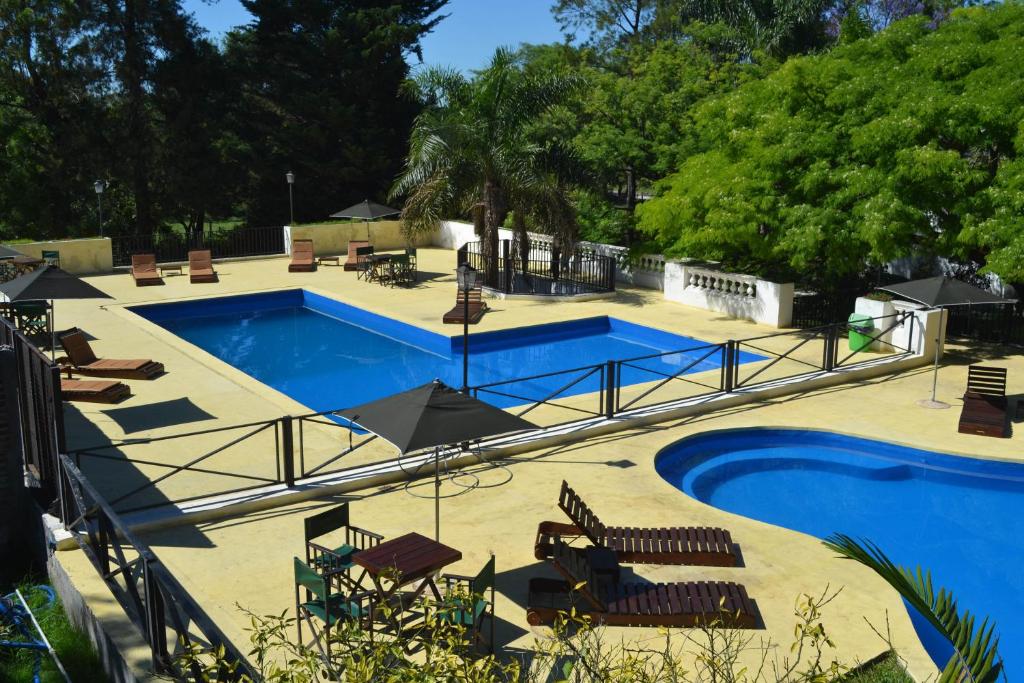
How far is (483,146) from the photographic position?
24312 millimetres

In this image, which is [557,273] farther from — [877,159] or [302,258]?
[877,159]

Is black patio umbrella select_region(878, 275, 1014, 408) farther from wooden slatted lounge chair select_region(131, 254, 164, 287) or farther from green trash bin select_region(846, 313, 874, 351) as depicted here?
wooden slatted lounge chair select_region(131, 254, 164, 287)

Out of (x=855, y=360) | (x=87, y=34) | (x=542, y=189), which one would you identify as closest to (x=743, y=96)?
(x=542, y=189)

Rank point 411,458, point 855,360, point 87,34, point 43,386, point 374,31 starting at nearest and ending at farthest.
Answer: point 43,386 → point 411,458 → point 855,360 → point 87,34 → point 374,31

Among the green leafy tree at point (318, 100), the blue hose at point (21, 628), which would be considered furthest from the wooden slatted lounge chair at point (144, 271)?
the blue hose at point (21, 628)

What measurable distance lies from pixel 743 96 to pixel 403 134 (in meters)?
22.8

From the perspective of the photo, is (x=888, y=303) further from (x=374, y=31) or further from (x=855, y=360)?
(x=374, y=31)

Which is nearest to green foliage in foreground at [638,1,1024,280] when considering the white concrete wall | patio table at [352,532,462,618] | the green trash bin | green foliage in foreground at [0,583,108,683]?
the white concrete wall

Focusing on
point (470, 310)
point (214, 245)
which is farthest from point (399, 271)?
point (214, 245)

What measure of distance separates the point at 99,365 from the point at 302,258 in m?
13.1

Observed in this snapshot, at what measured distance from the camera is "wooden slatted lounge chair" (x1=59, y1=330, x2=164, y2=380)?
54.6 ft

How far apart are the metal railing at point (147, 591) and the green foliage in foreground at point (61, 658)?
0.51 m

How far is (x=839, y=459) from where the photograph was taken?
566 inches

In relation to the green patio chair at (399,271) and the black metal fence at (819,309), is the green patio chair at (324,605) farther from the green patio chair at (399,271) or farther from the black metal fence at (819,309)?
the green patio chair at (399,271)
